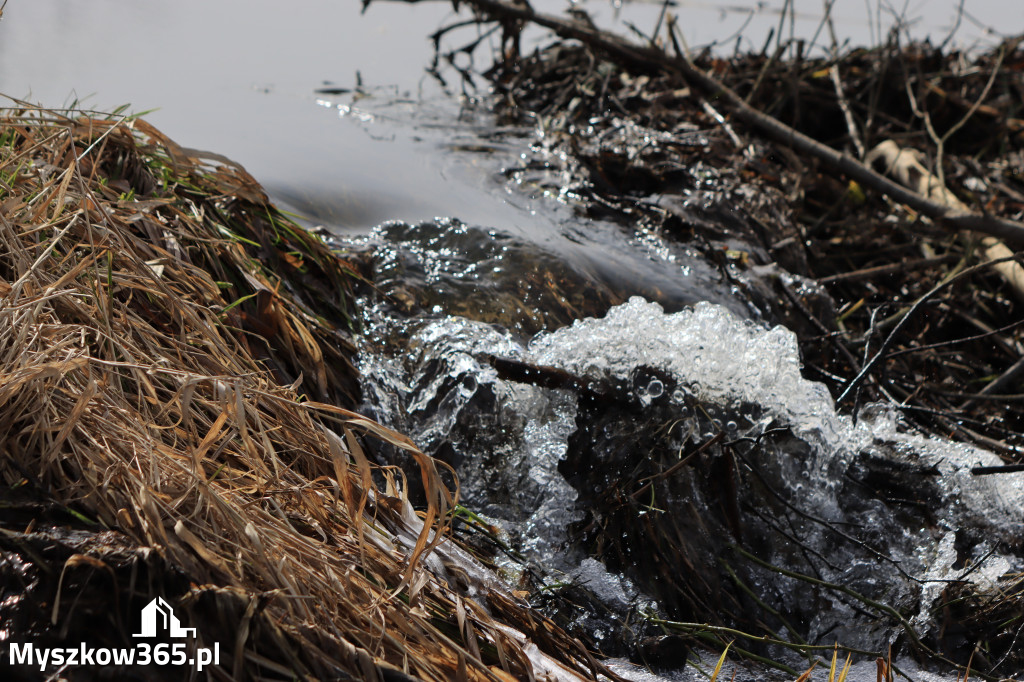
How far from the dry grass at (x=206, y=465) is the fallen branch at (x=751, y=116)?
9.84ft

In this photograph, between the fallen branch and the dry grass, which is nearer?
the dry grass

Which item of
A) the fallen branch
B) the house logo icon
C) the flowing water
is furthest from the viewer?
the fallen branch

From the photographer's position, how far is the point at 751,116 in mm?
4363

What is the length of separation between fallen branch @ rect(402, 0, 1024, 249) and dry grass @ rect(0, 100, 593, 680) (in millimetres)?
→ 2999

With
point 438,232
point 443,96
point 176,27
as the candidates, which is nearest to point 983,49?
point 443,96

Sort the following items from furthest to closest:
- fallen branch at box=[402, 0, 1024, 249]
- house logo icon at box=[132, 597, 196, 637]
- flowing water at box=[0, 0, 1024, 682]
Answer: fallen branch at box=[402, 0, 1024, 249]
flowing water at box=[0, 0, 1024, 682]
house logo icon at box=[132, 597, 196, 637]

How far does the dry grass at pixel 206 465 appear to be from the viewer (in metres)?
1.03

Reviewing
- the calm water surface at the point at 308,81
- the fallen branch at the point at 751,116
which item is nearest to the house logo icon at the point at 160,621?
the calm water surface at the point at 308,81

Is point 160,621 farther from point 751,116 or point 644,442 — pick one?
point 751,116

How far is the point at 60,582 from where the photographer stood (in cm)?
93

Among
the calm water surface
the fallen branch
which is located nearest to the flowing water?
the calm water surface

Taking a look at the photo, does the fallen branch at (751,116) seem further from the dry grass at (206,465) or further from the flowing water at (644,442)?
the dry grass at (206,465)

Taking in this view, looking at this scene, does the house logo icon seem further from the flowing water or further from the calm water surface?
the calm water surface

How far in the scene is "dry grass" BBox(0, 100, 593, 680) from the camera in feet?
3.37
